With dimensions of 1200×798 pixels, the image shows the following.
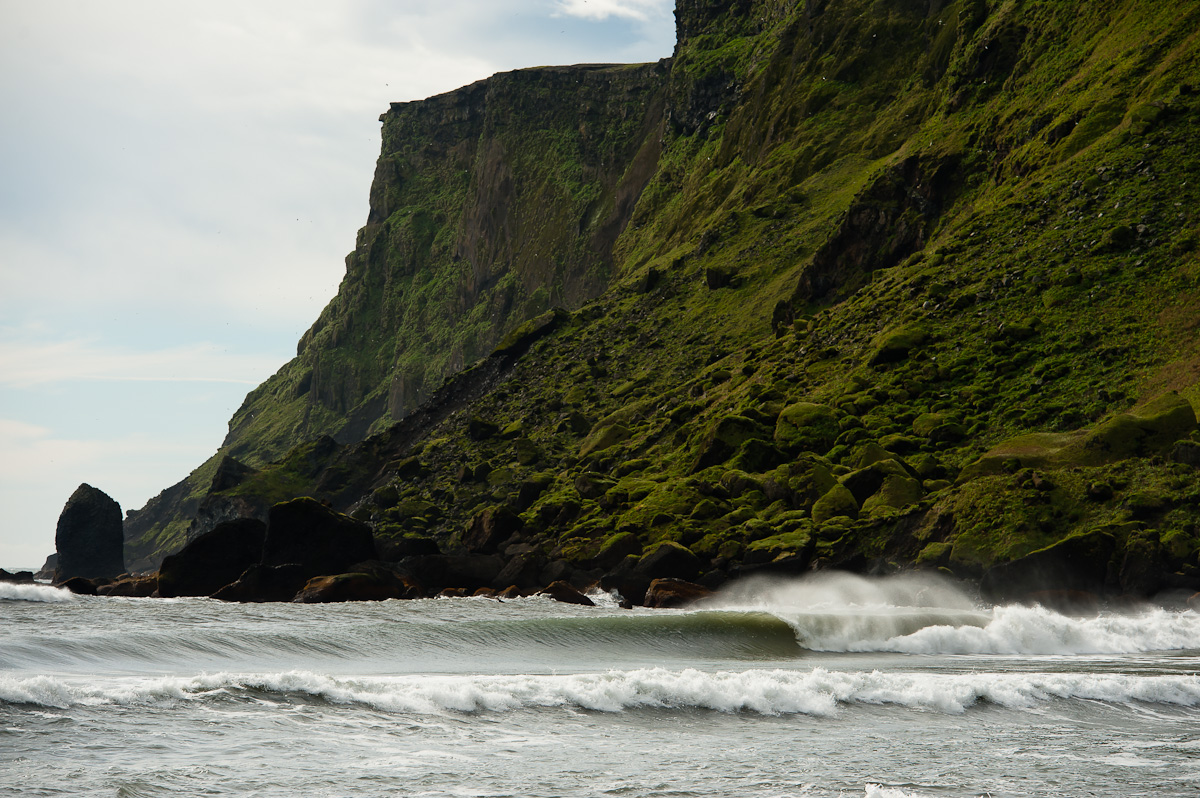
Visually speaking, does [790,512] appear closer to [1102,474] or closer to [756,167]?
[1102,474]

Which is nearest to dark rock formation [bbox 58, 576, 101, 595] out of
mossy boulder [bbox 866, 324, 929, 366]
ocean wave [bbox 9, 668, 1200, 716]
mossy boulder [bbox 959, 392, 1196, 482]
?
ocean wave [bbox 9, 668, 1200, 716]

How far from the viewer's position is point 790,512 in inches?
2322

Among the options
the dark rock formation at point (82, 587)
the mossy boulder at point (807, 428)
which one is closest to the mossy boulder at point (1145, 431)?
the mossy boulder at point (807, 428)

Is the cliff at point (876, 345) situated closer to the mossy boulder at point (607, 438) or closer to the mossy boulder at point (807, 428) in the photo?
the mossy boulder at point (807, 428)

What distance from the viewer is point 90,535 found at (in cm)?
14700

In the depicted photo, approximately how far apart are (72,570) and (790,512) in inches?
4928

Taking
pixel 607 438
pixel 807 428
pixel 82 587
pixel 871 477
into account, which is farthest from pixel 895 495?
pixel 82 587

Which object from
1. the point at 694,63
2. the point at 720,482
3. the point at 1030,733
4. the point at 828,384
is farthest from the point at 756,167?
the point at 1030,733

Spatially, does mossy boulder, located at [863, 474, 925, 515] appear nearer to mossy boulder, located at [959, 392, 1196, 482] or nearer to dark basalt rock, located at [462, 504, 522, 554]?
mossy boulder, located at [959, 392, 1196, 482]

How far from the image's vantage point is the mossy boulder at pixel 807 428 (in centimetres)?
6744

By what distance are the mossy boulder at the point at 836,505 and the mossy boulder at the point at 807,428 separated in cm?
899

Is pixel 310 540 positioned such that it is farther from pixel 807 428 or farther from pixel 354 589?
pixel 807 428

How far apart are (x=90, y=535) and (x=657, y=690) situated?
148502 mm

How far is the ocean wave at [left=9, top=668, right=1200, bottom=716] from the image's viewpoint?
21047 millimetres
